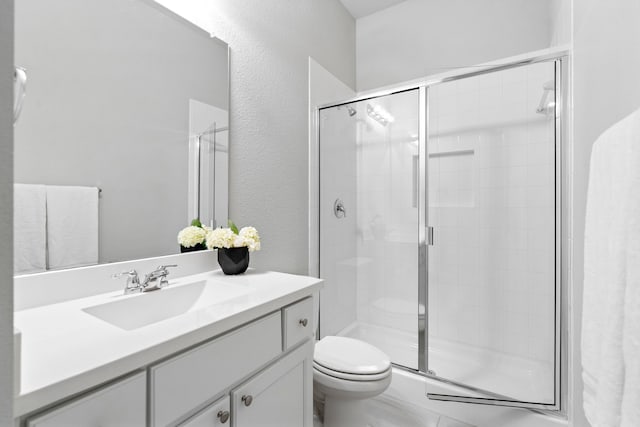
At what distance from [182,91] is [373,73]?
69.6 inches

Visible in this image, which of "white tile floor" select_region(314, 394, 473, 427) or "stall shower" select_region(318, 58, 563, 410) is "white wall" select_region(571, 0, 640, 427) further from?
"white tile floor" select_region(314, 394, 473, 427)

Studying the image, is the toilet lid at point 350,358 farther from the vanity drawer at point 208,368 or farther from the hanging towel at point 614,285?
the hanging towel at point 614,285

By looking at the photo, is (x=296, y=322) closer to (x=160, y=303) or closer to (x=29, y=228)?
(x=160, y=303)

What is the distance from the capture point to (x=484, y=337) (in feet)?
5.96

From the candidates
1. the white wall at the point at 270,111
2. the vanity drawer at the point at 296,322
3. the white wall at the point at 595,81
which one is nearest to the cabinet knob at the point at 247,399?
the vanity drawer at the point at 296,322

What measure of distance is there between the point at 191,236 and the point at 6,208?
968mm

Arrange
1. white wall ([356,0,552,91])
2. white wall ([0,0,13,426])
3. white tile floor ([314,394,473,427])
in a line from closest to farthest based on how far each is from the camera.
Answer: white wall ([0,0,13,426]) < white tile floor ([314,394,473,427]) < white wall ([356,0,552,91])

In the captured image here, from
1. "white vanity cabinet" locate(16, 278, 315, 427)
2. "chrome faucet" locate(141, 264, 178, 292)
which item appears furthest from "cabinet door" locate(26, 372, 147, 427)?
"chrome faucet" locate(141, 264, 178, 292)

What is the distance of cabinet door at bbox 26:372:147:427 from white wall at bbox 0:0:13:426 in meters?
0.24

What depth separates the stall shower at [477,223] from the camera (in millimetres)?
1531

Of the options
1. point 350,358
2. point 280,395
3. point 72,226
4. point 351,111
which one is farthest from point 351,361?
point 351,111

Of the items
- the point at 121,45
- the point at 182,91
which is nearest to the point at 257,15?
the point at 182,91

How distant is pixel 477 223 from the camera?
176cm

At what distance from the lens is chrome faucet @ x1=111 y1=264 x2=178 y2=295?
1.06 metres
